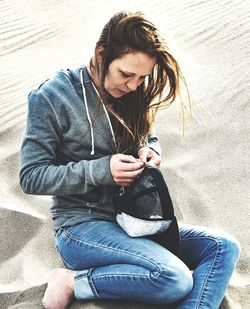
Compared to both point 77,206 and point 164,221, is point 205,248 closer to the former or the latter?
point 164,221

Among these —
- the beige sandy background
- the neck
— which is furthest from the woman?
the beige sandy background

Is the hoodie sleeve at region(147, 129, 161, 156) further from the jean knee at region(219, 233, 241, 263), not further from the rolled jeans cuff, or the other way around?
the rolled jeans cuff

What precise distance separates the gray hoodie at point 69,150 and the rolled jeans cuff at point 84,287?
22cm

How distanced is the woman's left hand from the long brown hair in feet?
0.24

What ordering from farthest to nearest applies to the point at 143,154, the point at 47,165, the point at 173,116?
1. the point at 173,116
2. the point at 143,154
3. the point at 47,165

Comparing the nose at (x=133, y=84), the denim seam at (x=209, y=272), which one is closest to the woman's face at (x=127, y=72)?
the nose at (x=133, y=84)

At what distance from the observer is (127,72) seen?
2.30m

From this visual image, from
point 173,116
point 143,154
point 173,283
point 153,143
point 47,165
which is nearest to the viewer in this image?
point 173,283

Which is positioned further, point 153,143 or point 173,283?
point 153,143

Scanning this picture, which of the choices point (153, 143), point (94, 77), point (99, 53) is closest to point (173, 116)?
point (153, 143)

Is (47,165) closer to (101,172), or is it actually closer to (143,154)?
(101,172)

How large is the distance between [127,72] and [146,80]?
240mm

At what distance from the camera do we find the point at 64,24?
5.23 m

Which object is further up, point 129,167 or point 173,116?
point 129,167
